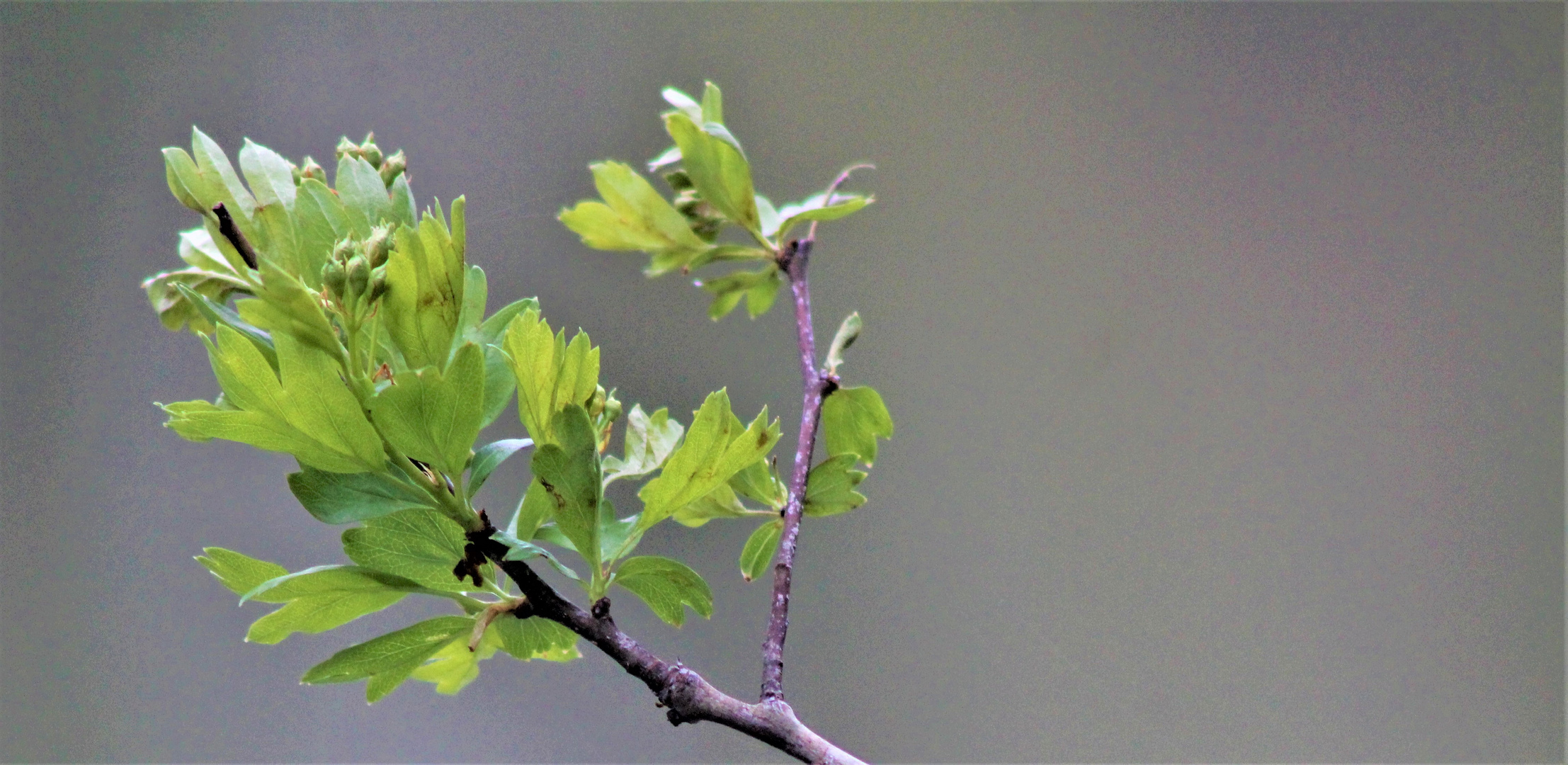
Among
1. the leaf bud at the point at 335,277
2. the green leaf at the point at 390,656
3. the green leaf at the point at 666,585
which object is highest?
the leaf bud at the point at 335,277

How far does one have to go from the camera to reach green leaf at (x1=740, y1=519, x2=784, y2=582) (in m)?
0.50

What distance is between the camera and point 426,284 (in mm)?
361

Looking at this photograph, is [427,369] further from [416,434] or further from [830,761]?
[830,761]

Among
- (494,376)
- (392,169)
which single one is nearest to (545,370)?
(494,376)

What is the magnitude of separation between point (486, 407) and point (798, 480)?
153mm

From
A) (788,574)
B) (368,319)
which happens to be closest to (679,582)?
(788,574)

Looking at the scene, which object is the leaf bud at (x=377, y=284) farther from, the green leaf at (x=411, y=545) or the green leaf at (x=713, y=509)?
the green leaf at (x=713, y=509)

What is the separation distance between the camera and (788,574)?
45 centimetres

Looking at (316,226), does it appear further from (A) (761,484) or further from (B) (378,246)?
(A) (761,484)

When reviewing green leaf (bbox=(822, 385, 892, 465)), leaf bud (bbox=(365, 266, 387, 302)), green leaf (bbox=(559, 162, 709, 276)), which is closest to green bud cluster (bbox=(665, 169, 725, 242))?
green leaf (bbox=(559, 162, 709, 276))

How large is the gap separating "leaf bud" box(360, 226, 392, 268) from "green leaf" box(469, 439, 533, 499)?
0.08 m

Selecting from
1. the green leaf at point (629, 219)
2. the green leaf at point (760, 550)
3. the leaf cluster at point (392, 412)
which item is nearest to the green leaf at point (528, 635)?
the leaf cluster at point (392, 412)

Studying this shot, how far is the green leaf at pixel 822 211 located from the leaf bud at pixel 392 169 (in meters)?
0.19

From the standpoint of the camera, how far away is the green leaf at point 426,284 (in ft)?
1.17
